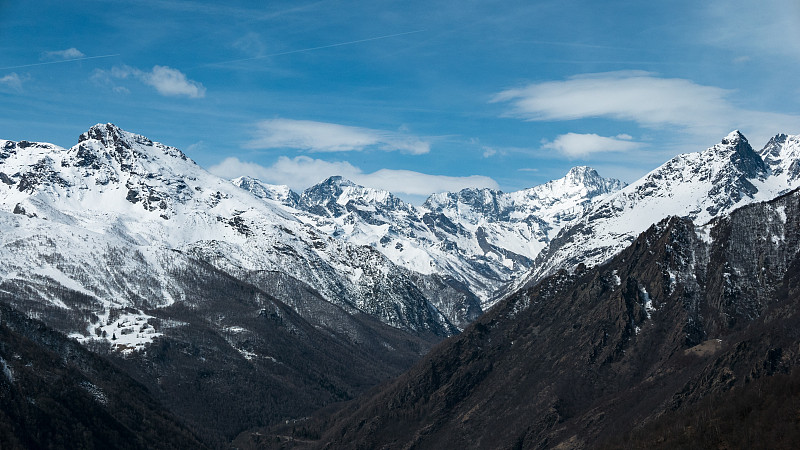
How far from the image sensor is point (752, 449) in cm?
19050

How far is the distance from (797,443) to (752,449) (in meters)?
9.00

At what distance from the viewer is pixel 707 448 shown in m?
200

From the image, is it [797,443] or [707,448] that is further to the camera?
[707,448]

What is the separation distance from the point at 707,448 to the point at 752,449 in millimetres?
11167

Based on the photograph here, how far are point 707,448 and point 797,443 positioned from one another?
65.0 feet

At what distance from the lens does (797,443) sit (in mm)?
185750
